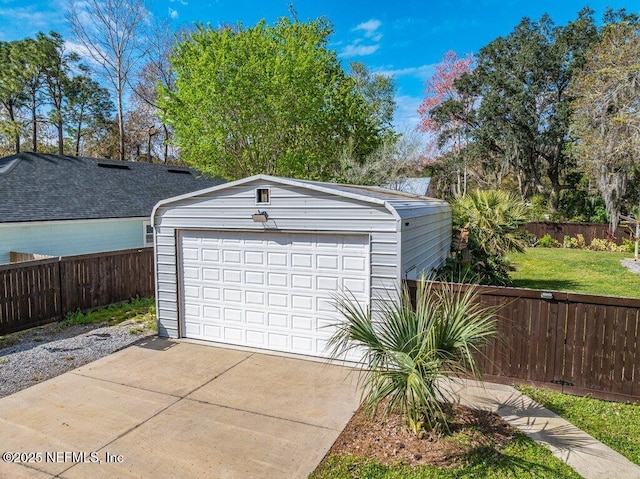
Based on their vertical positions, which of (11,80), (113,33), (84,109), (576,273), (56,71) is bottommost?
(576,273)

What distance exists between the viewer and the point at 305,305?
6.50 metres

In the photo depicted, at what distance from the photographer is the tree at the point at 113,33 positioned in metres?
23.1

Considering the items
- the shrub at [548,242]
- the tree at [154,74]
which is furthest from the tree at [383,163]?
the tree at [154,74]

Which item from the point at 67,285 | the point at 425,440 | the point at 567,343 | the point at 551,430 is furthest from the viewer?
the point at 67,285

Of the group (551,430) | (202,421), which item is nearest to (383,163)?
(551,430)

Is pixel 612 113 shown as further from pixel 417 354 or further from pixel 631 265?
pixel 417 354

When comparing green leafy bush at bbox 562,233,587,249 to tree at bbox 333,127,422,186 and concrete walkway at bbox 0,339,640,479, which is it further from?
concrete walkway at bbox 0,339,640,479

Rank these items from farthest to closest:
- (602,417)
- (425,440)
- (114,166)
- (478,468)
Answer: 1. (114,166)
2. (602,417)
3. (425,440)
4. (478,468)

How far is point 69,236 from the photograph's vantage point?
12242mm

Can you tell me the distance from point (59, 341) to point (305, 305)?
182 inches

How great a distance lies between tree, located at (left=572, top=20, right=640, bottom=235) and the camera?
48.2 ft

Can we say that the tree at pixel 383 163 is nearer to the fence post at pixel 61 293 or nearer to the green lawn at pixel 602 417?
the fence post at pixel 61 293

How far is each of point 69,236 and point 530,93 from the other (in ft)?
73.3

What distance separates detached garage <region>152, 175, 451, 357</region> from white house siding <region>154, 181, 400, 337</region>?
0.05 feet
